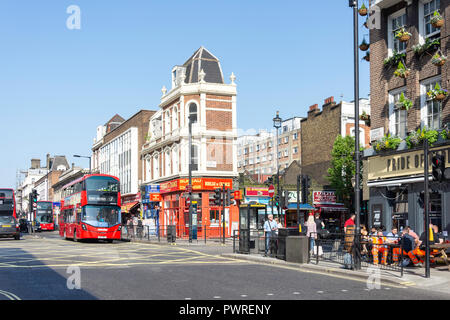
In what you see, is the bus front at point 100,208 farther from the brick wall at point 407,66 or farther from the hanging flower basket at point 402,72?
the hanging flower basket at point 402,72

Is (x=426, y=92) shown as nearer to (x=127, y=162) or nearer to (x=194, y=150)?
(x=194, y=150)

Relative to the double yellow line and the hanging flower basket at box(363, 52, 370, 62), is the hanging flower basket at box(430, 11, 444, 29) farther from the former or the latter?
the double yellow line

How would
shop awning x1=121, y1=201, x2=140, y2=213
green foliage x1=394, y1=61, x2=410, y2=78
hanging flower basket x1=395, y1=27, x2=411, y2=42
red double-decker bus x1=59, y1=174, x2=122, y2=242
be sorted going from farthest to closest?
shop awning x1=121, y1=201, x2=140, y2=213, red double-decker bus x1=59, y1=174, x2=122, y2=242, green foliage x1=394, y1=61, x2=410, y2=78, hanging flower basket x1=395, y1=27, x2=411, y2=42

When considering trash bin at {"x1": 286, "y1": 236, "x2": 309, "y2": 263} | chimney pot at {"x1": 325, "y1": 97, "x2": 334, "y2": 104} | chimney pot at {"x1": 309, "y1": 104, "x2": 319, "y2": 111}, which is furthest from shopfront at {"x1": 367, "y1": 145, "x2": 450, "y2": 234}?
chimney pot at {"x1": 309, "y1": 104, "x2": 319, "y2": 111}

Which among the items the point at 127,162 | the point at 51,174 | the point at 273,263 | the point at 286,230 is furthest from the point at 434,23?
the point at 51,174

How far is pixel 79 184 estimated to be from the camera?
32.7 meters

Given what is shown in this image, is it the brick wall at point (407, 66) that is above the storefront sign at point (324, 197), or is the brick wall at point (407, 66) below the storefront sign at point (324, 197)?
above

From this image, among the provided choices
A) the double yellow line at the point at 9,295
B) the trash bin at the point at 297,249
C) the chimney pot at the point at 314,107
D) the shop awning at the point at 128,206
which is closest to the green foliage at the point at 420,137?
the trash bin at the point at 297,249

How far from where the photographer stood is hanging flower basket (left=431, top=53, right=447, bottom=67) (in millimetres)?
18234

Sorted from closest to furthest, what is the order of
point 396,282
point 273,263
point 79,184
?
point 396,282 → point 273,263 → point 79,184

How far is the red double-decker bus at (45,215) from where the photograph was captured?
6341 centimetres

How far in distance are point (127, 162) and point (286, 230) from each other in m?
42.9

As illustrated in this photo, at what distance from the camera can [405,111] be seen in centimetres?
2088
